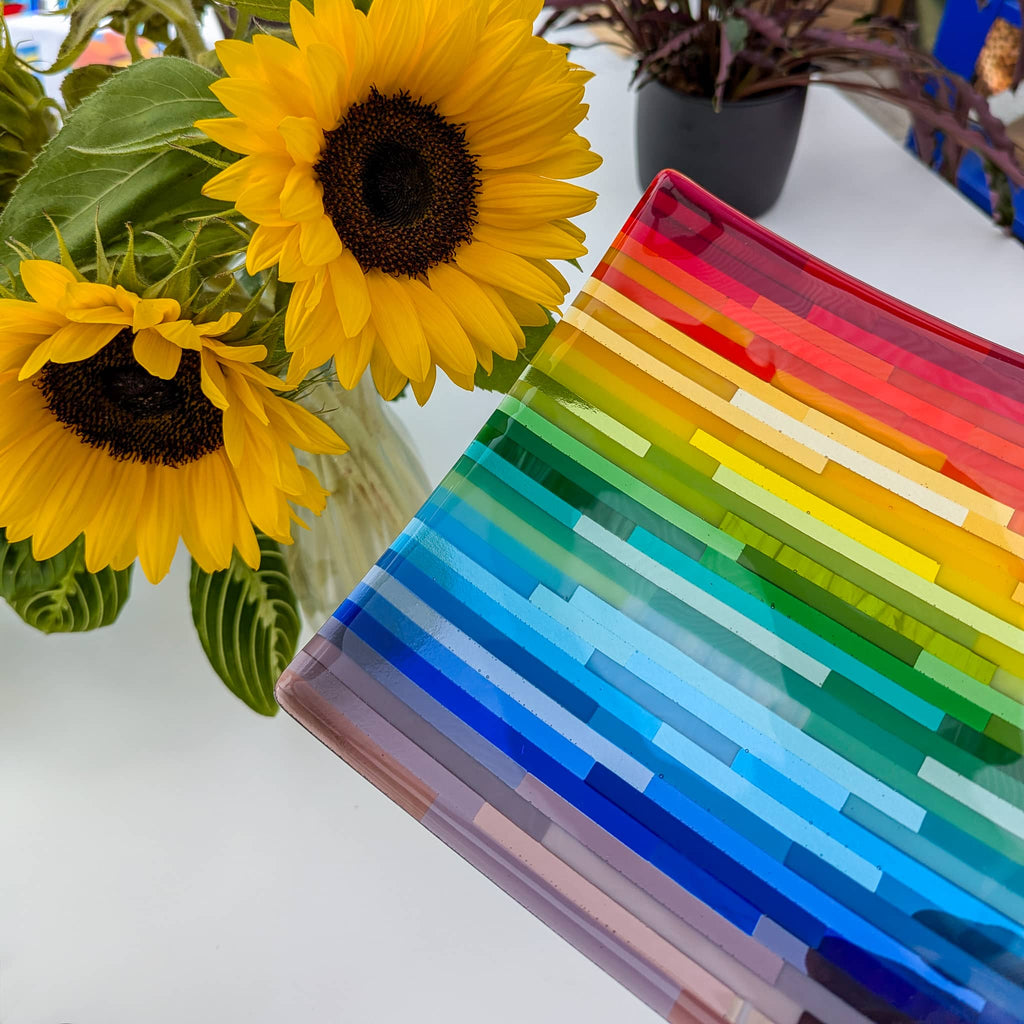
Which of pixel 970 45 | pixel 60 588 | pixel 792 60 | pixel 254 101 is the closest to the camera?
pixel 254 101

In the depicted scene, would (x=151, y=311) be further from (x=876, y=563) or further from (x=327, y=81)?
(x=876, y=563)

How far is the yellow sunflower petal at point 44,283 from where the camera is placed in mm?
179

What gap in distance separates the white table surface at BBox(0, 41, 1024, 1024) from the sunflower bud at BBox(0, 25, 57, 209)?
0.19m

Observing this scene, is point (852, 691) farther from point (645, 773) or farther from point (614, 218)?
point (614, 218)

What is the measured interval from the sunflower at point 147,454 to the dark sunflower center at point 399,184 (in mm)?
39

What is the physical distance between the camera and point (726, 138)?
45cm

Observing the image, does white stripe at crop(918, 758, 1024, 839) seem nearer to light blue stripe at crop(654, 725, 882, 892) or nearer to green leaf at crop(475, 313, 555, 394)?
light blue stripe at crop(654, 725, 882, 892)

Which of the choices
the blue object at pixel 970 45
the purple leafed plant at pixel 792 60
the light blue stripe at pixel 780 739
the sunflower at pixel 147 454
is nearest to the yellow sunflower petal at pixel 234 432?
the sunflower at pixel 147 454

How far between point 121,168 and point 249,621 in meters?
0.15

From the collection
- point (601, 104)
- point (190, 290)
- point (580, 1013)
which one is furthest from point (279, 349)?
point (601, 104)

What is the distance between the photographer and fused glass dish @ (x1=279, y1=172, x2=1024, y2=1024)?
195 mm

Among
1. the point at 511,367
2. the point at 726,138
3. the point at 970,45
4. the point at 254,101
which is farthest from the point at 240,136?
the point at 970,45

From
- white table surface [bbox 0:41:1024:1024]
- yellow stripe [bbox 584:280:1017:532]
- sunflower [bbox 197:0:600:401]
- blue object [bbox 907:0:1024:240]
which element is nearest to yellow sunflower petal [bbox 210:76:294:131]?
sunflower [bbox 197:0:600:401]

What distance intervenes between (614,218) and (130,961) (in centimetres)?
41
